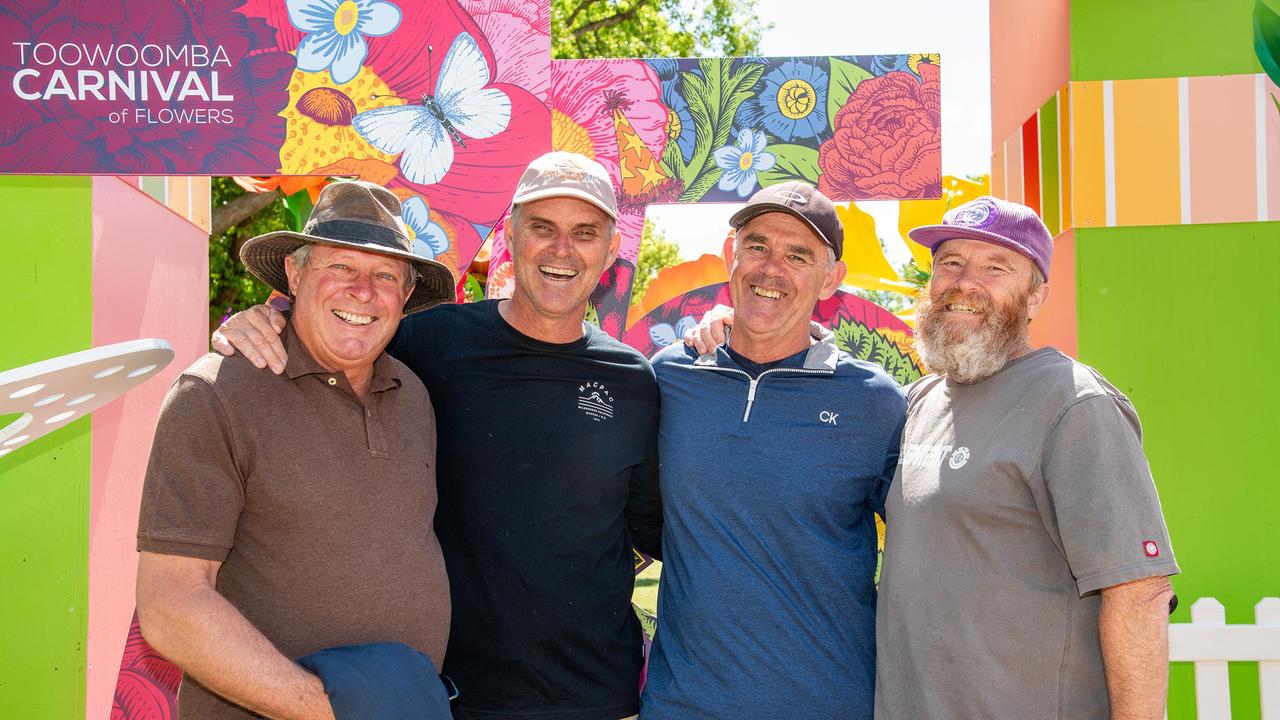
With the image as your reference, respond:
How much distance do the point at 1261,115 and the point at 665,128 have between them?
2459 mm

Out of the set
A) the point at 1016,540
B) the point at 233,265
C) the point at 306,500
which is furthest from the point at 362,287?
the point at 233,265

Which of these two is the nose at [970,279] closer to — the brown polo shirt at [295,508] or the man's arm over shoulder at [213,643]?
the brown polo shirt at [295,508]

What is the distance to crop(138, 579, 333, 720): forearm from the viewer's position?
7.25 feet

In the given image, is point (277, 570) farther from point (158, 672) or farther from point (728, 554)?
point (158, 672)

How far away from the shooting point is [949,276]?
2.99 m

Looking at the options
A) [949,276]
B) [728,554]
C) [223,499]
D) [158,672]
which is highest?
[949,276]

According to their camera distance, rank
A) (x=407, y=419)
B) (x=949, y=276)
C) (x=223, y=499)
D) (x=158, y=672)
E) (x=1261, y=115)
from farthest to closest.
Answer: (x=158, y=672) < (x=1261, y=115) < (x=949, y=276) < (x=407, y=419) < (x=223, y=499)

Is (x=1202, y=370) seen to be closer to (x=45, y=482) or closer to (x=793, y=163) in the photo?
(x=793, y=163)

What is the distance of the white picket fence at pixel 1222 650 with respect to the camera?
3730mm

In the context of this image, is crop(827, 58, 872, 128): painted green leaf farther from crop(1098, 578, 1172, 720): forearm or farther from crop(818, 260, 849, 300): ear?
crop(1098, 578, 1172, 720): forearm

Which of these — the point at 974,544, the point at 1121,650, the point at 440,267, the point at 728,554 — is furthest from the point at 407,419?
the point at 1121,650

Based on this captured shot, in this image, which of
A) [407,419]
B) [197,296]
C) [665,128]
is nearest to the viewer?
[407,419]

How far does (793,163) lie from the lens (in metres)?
4.62

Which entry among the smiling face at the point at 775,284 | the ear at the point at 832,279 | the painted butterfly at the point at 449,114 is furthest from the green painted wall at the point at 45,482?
the ear at the point at 832,279
